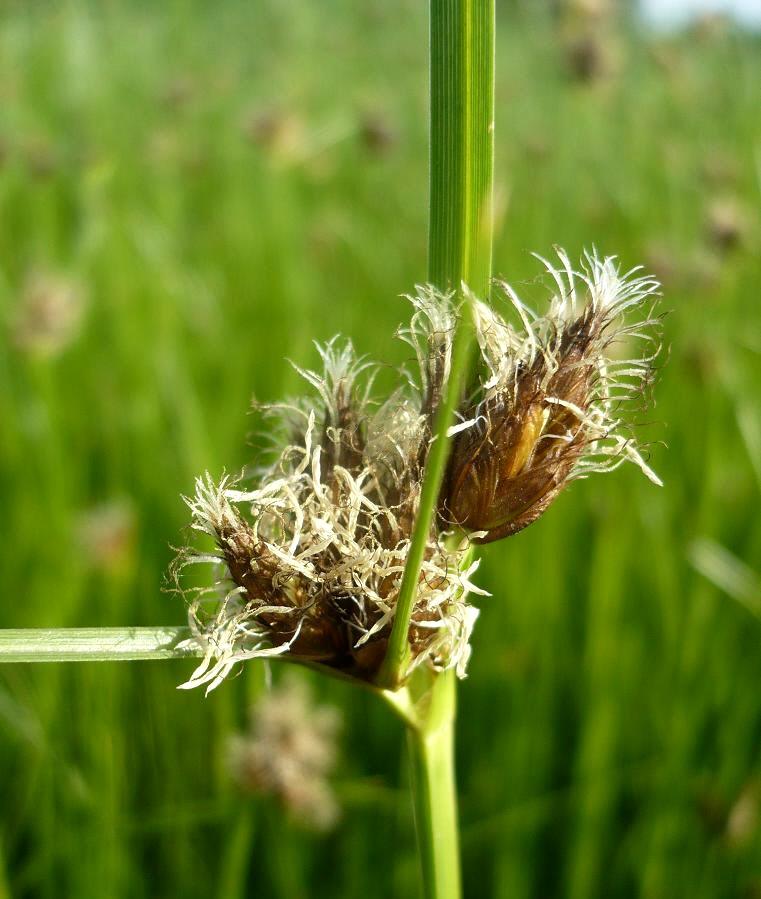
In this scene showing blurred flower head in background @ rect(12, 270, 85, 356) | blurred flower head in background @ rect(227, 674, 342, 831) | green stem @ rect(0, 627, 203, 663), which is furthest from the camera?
blurred flower head in background @ rect(12, 270, 85, 356)

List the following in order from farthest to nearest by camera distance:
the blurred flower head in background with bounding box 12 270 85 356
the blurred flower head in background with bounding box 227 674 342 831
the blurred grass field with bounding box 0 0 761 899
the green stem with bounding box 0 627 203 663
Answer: the blurred flower head in background with bounding box 12 270 85 356 < the blurred grass field with bounding box 0 0 761 899 < the blurred flower head in background with bounding box 227 674 342 831 < the green stem with bounding box 0 627 203 663

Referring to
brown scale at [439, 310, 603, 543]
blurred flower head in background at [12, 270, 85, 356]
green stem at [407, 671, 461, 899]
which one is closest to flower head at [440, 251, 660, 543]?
brown scale at [439, 310, 603, 543]

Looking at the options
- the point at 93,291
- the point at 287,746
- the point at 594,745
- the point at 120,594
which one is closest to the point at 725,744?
the point at 594,745

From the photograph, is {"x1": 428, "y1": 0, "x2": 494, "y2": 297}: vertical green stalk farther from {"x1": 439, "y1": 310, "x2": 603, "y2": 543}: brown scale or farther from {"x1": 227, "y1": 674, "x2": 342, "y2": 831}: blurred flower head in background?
{"x1": 227, "y1": 674, "x2": 342, "y2": 831}: blurred flower head in background

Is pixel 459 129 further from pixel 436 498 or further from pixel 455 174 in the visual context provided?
pixel 436 498

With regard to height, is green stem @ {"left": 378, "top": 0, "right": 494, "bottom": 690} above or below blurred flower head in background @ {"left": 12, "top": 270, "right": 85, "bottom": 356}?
below

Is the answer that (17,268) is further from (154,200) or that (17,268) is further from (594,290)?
(594,290)

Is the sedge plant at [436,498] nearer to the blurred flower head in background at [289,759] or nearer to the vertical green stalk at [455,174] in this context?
the vertical green stalk at [455,174]
